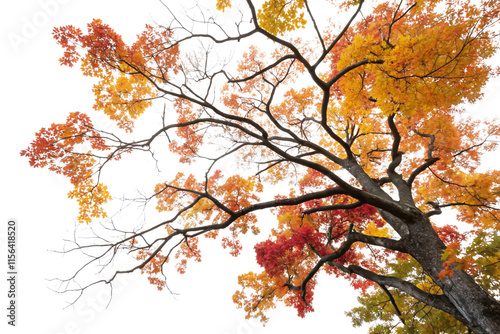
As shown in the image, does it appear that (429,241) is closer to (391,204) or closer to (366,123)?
(391,204)

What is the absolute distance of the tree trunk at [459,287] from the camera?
318 centimetres

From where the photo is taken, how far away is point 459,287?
3.50 metres

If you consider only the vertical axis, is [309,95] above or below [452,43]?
above

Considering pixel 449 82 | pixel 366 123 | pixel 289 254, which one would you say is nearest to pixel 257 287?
pixel 289 254

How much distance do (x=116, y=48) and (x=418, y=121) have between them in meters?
9.16

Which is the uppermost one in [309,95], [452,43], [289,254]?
[309,95]

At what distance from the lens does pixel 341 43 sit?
7.33 meters

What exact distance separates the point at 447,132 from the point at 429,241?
4.44m

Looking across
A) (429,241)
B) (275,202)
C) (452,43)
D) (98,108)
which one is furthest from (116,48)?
(429,241)

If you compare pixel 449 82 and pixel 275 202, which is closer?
pixel 449 82

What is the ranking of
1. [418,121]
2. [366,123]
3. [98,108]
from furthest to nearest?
[366,123] → [418,121] → [98,108]

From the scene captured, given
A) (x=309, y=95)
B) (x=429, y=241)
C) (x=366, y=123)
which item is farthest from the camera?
(x=309, y=95)

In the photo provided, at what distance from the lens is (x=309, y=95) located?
8.10 m

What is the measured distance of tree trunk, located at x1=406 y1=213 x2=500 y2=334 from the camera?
3.18 meters
